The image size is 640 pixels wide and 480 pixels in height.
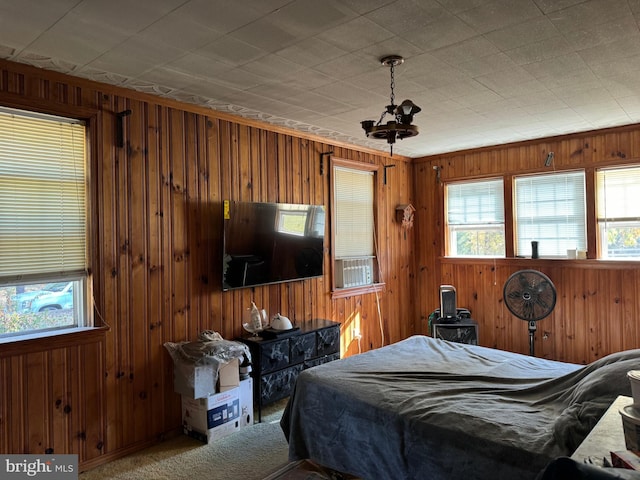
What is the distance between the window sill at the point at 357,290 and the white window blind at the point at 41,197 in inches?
103

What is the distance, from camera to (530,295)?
4.29 metres

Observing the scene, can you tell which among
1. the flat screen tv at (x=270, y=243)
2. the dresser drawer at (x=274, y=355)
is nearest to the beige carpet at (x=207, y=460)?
the dresser drawer at (x=274, y=355)

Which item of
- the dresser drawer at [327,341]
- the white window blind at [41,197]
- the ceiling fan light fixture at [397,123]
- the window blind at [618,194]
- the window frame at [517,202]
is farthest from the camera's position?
the window frame at [517,202]

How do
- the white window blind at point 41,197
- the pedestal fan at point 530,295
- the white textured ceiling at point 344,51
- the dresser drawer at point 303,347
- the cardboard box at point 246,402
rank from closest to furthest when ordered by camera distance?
the white textured ceiling at point 344,51
the white window blind at point 41,197
the cardboard box at point 246,402
the dresser drawer at point 303,347
the pedestal fan at point 530,295

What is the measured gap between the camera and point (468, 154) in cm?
551

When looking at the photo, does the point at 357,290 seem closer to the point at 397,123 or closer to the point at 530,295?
the point at 530,295

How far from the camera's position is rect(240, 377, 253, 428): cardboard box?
11.3 ft

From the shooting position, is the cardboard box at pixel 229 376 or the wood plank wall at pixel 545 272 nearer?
the cardboard box at pixel 229 376

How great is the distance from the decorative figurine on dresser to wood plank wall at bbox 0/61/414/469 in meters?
0.35

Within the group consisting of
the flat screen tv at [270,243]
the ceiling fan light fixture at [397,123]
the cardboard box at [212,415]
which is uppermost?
the ceiling fan light fixture at [397,123]

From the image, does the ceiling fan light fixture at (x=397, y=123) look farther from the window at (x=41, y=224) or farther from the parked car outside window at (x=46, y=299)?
the parked car outside window at (x=46, y=299)

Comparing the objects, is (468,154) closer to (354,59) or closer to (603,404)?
(354,59)

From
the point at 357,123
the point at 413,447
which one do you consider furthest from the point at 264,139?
the point at 413,447

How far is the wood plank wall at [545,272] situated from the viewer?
4473 mm
